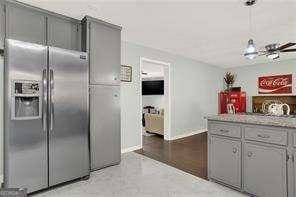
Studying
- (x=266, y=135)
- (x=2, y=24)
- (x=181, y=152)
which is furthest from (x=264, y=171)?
(x=2, y=24)

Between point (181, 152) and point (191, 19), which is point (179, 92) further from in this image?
point (191, 19)

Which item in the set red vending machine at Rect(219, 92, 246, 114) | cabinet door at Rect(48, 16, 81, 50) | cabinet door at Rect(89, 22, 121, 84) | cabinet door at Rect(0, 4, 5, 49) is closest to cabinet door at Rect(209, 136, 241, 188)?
cabinet door at Rect(89, 22, 121, 84)

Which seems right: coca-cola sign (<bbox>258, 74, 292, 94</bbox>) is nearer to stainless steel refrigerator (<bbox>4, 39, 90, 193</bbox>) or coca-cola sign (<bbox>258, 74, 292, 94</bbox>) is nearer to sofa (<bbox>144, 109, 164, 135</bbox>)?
sofa (<bbox>144, 109, 164, 135</bbox>)

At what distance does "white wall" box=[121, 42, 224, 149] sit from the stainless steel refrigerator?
5.16ft

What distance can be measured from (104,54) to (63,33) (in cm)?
71

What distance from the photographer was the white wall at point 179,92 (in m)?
4.39

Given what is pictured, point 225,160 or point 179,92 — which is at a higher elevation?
point 179,92

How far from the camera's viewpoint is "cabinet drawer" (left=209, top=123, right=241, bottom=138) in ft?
8.01

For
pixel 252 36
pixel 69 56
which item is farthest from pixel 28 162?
pixel 252 36

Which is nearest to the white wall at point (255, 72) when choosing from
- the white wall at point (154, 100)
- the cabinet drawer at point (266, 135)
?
the white wall at point (154, 100)

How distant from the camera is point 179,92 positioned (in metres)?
5.81

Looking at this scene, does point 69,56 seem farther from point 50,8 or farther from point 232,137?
point 232,137

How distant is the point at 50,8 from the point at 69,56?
0.88 m

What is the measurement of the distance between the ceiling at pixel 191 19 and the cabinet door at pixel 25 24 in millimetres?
173
